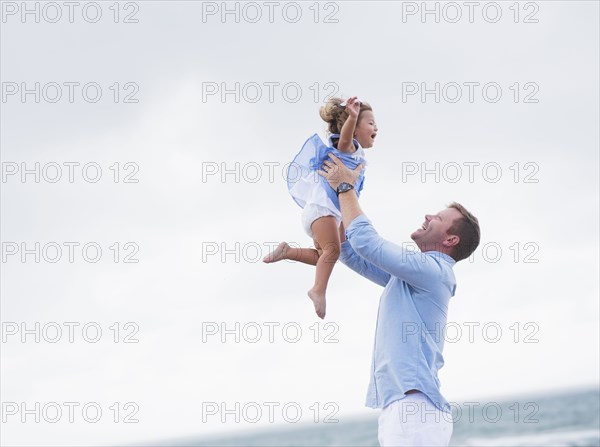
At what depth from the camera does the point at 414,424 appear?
470 centimetres

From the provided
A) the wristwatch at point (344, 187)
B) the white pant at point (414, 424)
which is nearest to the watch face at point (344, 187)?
the wristwatch at point (344, 187)

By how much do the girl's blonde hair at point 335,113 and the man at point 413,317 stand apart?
2.37 ft

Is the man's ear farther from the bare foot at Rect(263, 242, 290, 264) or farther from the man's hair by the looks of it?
the bare foot at Rect(263, 242, 290, 264)

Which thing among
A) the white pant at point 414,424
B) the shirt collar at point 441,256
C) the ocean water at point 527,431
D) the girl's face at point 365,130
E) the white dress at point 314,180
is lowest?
the ocean water at point 527,431

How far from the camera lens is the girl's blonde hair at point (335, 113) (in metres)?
5.97

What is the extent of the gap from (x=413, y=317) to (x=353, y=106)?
1344mm

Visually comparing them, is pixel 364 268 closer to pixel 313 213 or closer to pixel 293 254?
pixel 313 213

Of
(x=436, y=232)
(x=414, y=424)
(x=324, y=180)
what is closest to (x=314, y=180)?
(x=324, y=180)

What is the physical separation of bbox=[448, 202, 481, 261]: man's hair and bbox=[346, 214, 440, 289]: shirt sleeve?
0.33 m

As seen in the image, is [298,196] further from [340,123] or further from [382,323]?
[382,323]

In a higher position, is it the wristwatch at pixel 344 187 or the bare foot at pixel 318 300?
the wristwatch at pixel 344 187

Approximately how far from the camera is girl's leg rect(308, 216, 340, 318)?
19.3 ft

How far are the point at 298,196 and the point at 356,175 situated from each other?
0.67m

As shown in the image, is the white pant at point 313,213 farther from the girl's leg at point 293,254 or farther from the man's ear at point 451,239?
the man's ear at point 451,239
